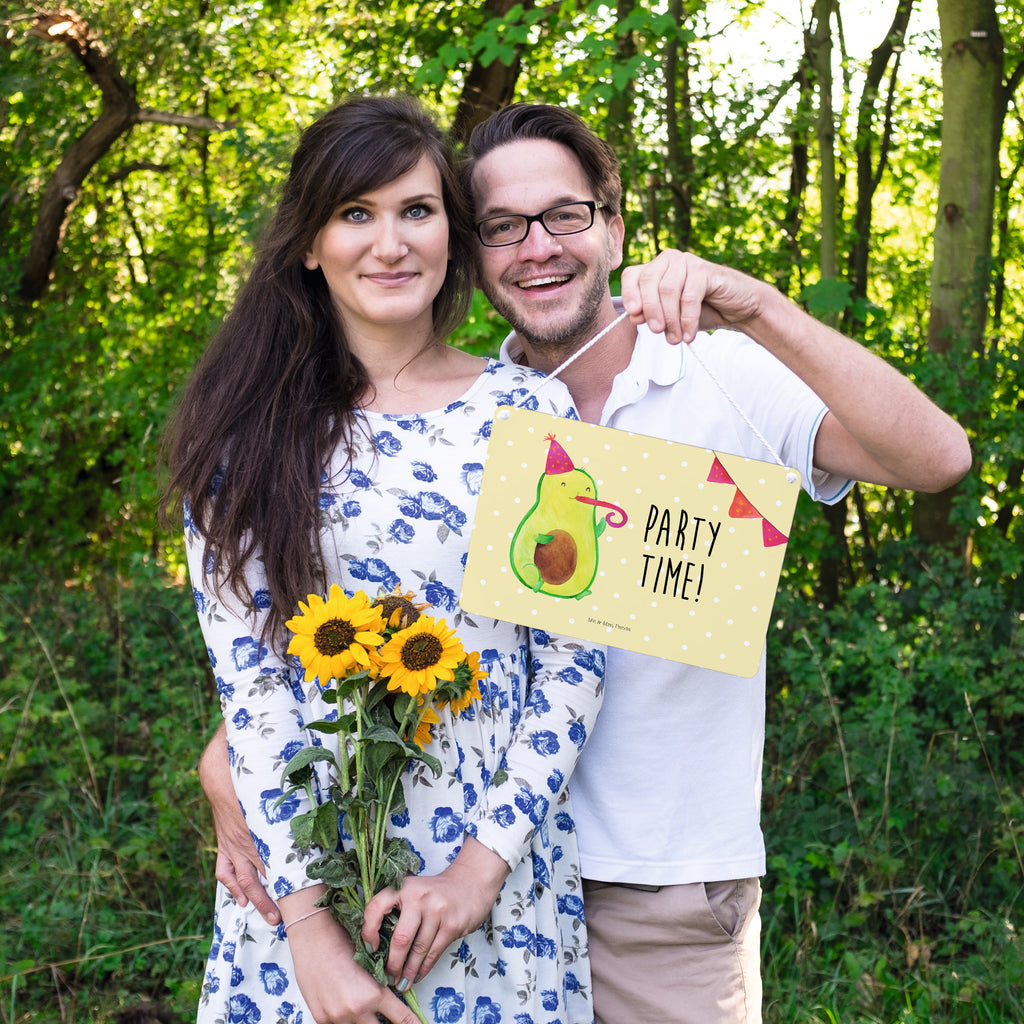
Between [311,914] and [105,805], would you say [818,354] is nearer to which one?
[311,914]

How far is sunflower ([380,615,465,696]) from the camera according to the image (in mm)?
1442

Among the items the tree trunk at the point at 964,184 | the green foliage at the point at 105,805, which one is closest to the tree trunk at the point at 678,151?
the tree trunk at the point at 964,184

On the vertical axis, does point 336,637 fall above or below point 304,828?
above

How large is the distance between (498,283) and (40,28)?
562cm

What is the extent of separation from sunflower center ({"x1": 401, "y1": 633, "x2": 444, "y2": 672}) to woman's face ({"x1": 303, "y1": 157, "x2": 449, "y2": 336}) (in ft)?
2.06

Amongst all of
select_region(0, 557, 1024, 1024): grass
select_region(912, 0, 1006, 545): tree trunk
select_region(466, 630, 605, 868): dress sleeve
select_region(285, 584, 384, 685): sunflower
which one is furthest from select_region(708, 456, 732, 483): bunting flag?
select_region(912, 0, 1006, 545): tree trunk

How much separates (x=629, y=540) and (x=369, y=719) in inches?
17.8

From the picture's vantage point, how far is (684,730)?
1.86 metres

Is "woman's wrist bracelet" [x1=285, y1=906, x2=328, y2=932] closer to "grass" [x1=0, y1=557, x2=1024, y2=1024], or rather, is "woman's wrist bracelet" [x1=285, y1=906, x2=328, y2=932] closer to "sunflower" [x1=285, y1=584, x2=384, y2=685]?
"sunflower" [x1=285, y1=584, x2=384, y2=685]

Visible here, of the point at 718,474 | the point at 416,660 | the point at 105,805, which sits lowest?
the point at 105,805

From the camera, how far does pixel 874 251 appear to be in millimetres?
6293

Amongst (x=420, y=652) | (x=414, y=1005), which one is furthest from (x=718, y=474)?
(x=414, y=1005)

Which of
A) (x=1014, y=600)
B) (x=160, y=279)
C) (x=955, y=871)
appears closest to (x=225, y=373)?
(x=955, y=871)

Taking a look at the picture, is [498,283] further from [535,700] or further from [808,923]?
[808,923]
